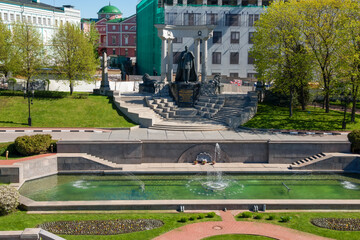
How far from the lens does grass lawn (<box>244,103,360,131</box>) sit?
3816cm

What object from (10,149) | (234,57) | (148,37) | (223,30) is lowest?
(10,149)

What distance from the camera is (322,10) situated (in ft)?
134

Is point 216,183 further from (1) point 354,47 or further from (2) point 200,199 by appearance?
(1) point 354,47

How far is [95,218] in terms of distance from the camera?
2072cm

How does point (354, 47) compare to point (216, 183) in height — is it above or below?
above

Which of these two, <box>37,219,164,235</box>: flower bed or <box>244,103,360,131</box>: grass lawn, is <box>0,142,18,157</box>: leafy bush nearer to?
<box>37,219,164,235</box>: flower bed

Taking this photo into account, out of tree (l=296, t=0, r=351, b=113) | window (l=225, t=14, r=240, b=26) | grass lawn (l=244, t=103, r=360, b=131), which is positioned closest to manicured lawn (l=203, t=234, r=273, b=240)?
grass lawn (l=244, t=103, r=360, b=131)

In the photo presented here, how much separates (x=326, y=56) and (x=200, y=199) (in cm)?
2291

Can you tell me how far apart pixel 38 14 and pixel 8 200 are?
211 ft

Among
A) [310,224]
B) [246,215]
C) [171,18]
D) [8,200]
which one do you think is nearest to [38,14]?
[171,18]

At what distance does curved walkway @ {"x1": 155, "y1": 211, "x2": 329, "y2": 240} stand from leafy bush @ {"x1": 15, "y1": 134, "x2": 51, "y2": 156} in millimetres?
15003

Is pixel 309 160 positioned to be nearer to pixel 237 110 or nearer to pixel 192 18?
A: pixel 237 110

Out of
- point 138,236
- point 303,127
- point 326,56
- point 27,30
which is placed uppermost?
point 27,30

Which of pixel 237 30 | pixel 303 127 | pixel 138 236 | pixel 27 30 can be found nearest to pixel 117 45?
pixel 237 30
